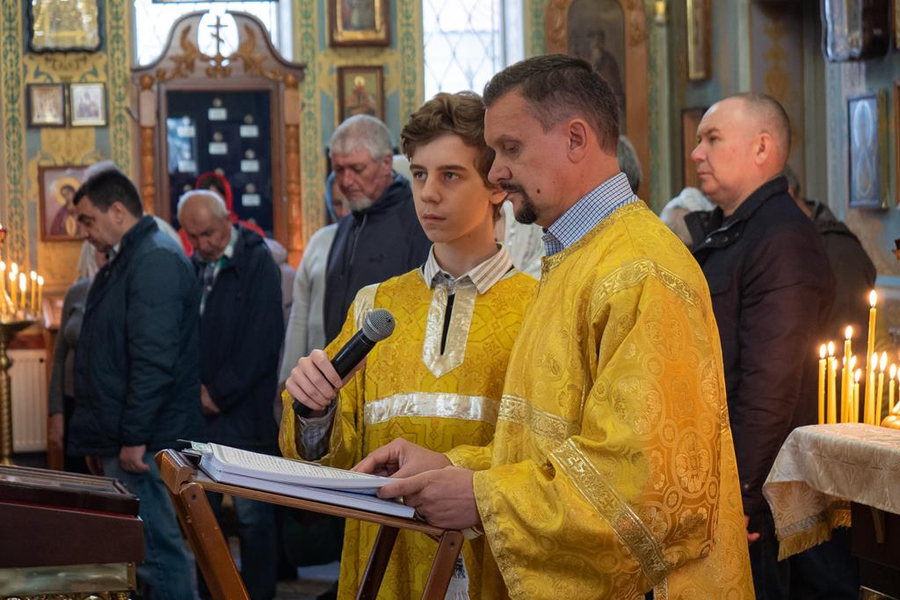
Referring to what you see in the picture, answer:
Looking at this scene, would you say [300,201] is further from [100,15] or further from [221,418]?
[221,418]

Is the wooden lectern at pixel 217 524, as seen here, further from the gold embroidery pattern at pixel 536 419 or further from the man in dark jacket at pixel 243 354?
the man in dark jacket at pixel 243 354

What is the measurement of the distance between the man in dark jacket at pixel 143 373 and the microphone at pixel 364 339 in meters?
2.57

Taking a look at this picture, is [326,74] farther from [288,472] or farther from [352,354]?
[288,472]

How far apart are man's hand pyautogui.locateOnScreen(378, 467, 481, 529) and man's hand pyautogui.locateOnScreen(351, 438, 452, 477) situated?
190 mm

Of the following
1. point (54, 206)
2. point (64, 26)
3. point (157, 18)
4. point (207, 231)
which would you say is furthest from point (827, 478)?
point (157, 18)

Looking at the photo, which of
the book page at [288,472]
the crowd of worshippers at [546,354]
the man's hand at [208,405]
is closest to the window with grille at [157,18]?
the man's hand at [208,405]

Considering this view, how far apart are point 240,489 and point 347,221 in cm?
291

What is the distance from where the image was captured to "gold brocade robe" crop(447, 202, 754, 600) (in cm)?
177

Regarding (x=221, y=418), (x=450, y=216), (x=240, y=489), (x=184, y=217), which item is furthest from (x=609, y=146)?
(x=184, y=217)

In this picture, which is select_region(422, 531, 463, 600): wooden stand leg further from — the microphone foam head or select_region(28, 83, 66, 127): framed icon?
select_region(28, 83, 66, 127): framed icon

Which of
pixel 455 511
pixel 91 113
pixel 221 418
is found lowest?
pixel 221 418

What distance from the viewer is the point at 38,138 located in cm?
1064

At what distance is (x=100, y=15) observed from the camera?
1077cm

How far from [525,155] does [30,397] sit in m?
8.55
